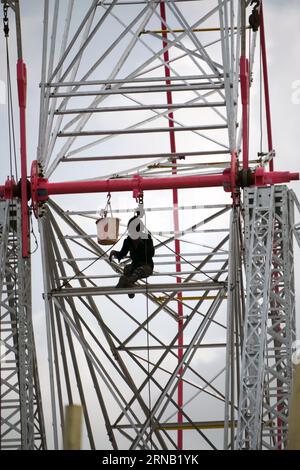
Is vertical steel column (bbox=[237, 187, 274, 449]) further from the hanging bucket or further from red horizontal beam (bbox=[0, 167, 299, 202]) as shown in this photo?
the hanging bucket

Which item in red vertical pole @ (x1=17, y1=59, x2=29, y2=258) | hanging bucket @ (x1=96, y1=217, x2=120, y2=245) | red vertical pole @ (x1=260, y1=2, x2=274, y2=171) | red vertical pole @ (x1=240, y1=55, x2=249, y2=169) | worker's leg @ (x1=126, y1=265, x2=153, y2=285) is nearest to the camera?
hanging bucket @ (x1=96, y1=217, x2=120, y2=245)

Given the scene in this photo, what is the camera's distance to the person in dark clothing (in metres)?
40.3

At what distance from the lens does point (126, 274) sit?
41.2 meters

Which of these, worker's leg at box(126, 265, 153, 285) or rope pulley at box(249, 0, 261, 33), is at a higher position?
rope pulley at box(249, 0, 261, 33)

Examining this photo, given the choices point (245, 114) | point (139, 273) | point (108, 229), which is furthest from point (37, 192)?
point (245, 114)

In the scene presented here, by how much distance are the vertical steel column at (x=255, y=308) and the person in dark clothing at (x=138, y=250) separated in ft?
7.08

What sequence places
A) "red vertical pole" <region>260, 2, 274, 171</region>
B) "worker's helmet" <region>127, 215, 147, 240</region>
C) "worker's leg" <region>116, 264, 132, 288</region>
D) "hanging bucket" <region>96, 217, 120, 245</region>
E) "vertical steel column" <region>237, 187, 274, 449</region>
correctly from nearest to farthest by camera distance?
"vertical steel column" <region>237, 187, 274, 449</region>
"hanging bucket" <region>96, 217, 120, 245</region>
"worker's helmet" <region>127, 215, 147, 240</region>
"worker's leg" <region>116, 264, 132, 288</region>
"red vertical pole" <region>260, 2, 274, 171</region>

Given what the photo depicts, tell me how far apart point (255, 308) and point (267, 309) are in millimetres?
435

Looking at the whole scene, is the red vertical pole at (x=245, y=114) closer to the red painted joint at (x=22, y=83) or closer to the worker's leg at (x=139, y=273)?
the worker's leg at (x=139, y=273)

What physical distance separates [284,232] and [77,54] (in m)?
6.00

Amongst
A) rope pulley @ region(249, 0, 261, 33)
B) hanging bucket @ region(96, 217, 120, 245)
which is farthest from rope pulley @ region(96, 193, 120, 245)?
rope pulley @ region(249, 0, 261, 33)

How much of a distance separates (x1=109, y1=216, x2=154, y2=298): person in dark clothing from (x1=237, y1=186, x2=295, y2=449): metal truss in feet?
7.14
